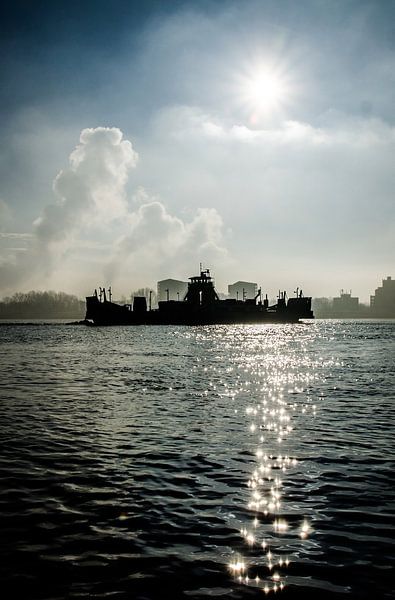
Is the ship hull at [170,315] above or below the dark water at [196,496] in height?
above


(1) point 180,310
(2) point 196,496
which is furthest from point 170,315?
(2) point 196,496

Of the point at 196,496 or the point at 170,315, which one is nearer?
the point at 196,496

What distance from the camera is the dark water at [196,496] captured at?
19.6 ft

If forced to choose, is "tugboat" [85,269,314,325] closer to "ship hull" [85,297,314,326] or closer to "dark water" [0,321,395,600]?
"ship hull" [85,297,314,326]

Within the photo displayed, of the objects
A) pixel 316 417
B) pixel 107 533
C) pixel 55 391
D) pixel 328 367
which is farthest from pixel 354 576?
pixel 328 367

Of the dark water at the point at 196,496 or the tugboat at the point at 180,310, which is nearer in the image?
the dark water at the point at 196,496

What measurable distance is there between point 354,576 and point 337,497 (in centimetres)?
299

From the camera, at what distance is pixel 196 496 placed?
891cm

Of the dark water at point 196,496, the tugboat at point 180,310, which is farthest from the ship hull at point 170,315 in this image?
the dark water at point 196,496

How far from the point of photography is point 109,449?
40.7ft

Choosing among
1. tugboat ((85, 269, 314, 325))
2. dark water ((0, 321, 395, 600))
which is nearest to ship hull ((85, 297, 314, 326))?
tugboat ((85, 269, 314, 325))

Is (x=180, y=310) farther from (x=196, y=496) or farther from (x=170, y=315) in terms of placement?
(x=196, y=496)

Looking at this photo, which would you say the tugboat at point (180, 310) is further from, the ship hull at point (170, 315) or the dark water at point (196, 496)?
the dark water at point (196, 496)

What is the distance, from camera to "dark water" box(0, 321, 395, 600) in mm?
5988
